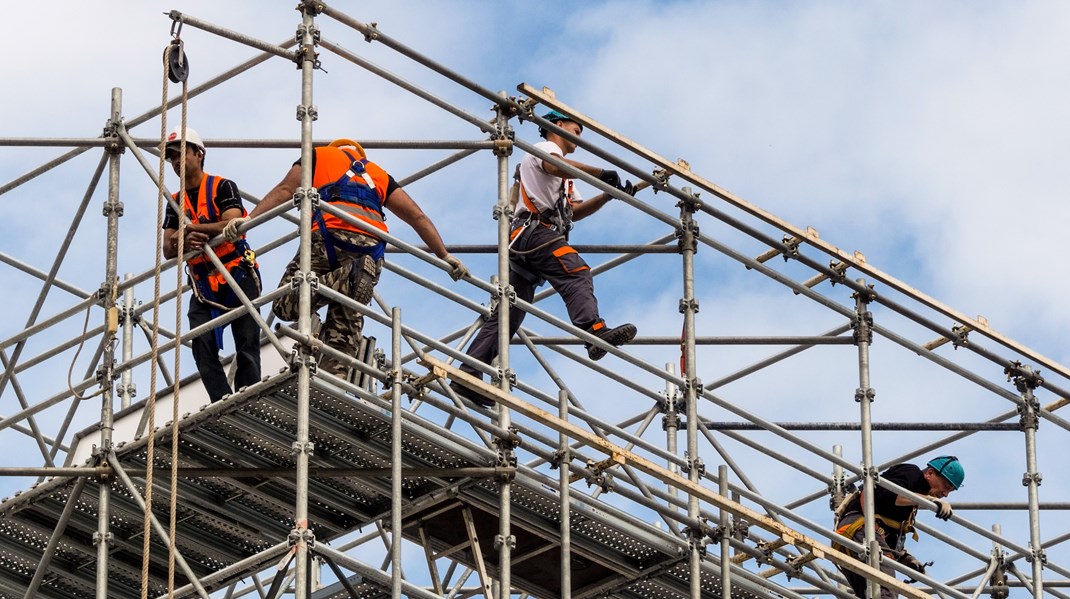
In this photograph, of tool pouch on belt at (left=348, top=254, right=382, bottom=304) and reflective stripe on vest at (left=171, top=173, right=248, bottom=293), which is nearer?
tool pouch on belt at (left=348, top=254, right=382, bottom=304)

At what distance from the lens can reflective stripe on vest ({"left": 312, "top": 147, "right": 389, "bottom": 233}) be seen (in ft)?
67.7

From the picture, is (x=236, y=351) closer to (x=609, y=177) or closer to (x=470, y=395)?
(x=470, y=395)

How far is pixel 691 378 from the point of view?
22.8 m

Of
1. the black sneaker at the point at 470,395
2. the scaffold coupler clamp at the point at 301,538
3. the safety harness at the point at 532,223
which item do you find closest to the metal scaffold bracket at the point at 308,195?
the scaffold coupler clamp at the point at 301,538

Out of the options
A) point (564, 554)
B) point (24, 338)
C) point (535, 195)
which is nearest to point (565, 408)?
point (564, 554)

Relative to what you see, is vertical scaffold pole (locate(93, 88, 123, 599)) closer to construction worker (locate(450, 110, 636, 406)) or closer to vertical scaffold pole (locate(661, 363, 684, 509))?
construction worker (locate(450, 110, 636, 406))

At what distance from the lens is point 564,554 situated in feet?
67.6

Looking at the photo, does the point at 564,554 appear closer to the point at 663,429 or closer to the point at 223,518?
the point at 223,518

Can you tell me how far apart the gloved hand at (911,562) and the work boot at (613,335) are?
358cm

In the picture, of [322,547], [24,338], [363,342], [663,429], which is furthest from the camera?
[663,429]

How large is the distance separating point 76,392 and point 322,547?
3080 millimetres

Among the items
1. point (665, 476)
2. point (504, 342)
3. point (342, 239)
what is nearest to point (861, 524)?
point (665, 476)

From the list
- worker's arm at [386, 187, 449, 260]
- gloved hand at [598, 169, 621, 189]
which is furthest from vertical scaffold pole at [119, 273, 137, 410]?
gloved hand at [598, 169, 621, 189]

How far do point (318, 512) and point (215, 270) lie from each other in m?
2.06
